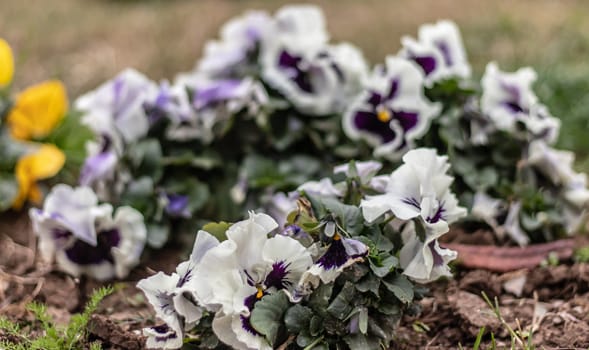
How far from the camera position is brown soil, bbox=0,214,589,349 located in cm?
175

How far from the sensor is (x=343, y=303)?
1.55 meters

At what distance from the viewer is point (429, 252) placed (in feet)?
5.31

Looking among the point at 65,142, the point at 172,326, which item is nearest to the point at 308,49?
the point at 65,142

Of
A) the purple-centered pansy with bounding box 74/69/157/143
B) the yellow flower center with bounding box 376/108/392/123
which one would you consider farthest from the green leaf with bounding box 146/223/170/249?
the yellow flower center with bounding box 376/108/392/123

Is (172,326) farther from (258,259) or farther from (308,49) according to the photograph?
(308,49)

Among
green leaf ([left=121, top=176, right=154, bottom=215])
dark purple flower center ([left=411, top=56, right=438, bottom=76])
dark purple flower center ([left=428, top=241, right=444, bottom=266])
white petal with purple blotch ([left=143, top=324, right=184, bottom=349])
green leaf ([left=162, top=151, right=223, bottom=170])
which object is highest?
dark purple flower center ([left=411, top=56, right=438, bottom=76])

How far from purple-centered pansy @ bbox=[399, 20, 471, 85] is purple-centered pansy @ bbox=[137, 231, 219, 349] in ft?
3.38

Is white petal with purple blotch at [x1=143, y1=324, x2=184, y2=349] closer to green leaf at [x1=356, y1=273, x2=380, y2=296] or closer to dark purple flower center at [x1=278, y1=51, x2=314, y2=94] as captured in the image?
green leaf at [x1=356, y1=273, x2=380, y2=296]

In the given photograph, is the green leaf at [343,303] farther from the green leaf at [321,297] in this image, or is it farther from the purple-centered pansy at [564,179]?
the purple-centered pansy at [564,179]

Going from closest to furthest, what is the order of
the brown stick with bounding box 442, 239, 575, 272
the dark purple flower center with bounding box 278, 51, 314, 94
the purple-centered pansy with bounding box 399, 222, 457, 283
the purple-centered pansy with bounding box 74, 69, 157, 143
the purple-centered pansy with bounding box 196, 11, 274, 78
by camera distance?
1. the purple-centered pansy with bounding box 399, 222, 457, 283
2. the brown stick with bounding box 442, 239, 575, 272
3. the purple-centered pansy with bounding box 74, 69, 157, 143
4. the dark purple flower center with bounding box 278, 51, 314, 94
5. the purple-centered pansy with bounding box 196, 11, 274, 78

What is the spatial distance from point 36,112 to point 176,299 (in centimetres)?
143

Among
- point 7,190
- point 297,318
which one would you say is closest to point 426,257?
point 297,318

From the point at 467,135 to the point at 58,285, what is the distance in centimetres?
127

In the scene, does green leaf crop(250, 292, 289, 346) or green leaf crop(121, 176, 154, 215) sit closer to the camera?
green leaf crop(250, 292, 289, 346)
